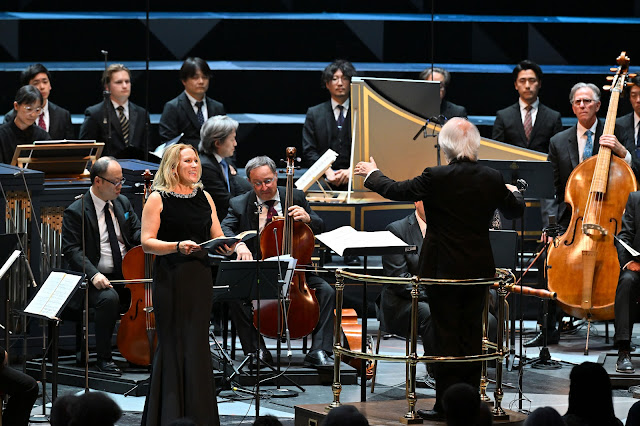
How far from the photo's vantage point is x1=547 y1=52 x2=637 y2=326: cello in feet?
23.6

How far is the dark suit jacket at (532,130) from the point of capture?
29.2ft

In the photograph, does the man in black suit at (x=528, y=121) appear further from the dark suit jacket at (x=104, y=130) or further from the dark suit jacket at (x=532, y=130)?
the dark suit jacket at (x=104, y=130)

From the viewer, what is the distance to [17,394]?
5.09 metres

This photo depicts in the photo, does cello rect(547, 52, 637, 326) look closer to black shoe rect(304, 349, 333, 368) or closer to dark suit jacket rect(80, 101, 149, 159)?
black shoe rect(304, 349, 333, 368)

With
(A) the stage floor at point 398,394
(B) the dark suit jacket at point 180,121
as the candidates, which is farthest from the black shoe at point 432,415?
(B) the dark suit jacket at point 180,121

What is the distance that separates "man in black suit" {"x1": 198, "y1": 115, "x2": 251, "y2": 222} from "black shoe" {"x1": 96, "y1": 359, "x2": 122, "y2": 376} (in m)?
1.44

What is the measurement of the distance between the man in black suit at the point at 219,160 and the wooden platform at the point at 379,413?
2829mm

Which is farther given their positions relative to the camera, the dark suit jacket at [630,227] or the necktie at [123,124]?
the necktie at [123,124]

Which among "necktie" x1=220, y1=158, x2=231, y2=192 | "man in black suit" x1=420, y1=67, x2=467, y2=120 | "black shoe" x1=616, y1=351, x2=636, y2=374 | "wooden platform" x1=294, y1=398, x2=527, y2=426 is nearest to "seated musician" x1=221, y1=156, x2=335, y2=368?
"necktie" x1=220, y1=158, x2=231, y2=192

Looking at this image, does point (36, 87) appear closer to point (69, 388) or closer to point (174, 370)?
point (69, 388)

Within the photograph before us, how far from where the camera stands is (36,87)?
8.35 meters

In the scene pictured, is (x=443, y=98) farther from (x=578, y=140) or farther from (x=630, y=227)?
(x=630, y=227)

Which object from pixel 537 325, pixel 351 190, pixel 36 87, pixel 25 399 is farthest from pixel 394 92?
pixel 25 399

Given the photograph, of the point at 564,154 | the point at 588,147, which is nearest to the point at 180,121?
the point at 564,154
